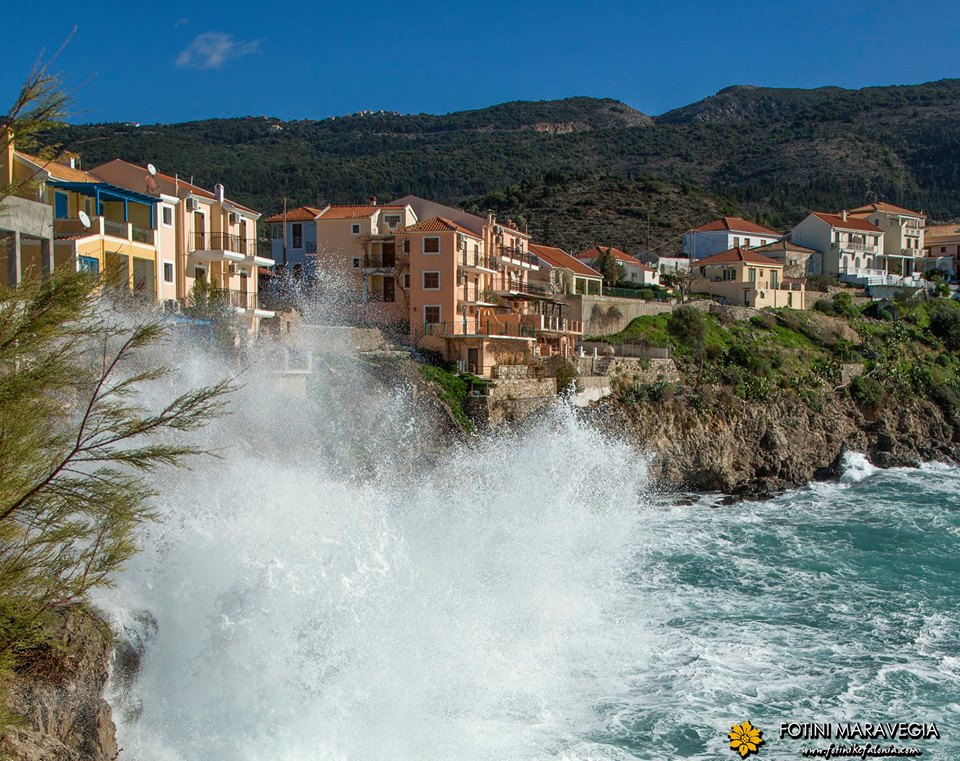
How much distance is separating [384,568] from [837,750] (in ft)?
25.6

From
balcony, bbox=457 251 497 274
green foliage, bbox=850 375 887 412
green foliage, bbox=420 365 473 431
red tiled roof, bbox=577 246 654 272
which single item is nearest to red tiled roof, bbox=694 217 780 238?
red tiled roof, bbox=577 246 654 272

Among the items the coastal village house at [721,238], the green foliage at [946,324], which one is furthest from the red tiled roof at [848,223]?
the green foliage at [946,324]

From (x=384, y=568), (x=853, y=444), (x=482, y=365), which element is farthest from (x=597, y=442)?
(x=384, y=568)

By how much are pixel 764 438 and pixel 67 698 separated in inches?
1447

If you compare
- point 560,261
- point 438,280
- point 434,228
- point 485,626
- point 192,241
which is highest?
point 434,228

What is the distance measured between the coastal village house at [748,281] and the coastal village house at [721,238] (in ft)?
28.7

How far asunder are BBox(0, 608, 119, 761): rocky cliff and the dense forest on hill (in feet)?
249

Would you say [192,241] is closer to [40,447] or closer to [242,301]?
[242,301]

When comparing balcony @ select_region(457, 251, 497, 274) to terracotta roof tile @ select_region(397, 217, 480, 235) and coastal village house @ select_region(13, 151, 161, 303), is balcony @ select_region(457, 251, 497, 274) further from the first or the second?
coastal village house @ select_region(13, 151, 161, 303)

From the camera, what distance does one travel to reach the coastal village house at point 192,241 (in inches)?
1318

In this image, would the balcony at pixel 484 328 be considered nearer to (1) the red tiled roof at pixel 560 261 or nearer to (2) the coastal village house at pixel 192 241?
(2) the coastal village house at pixel 192 241

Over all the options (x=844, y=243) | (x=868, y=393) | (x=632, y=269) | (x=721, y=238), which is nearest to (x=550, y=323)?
(x=868, y=393)

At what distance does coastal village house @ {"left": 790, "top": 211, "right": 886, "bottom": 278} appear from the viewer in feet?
247

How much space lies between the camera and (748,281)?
210 ft
